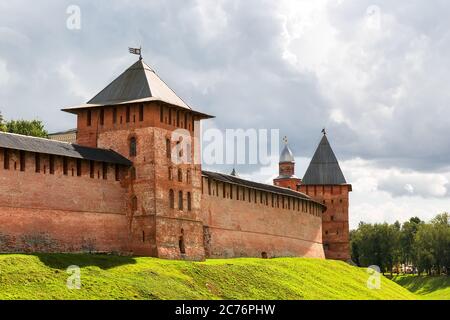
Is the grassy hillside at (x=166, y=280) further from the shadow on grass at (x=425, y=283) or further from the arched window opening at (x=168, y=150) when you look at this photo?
the shadow on grass at (x=425, y=283)

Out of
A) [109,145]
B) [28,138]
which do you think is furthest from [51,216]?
[109,145]

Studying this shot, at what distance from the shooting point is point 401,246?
84750 millimetres

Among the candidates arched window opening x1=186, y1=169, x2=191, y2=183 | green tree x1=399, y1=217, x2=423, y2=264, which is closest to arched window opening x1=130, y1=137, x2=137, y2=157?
arched window opening x1=186, y1=169, x2=191, y2=183

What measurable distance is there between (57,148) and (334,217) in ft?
101

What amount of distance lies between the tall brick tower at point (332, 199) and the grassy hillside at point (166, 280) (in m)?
16.7

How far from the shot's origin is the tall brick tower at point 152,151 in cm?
3697

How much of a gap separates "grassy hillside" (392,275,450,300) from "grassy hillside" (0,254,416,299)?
26314 millimetres

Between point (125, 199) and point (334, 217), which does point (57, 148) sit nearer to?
point (125, 199)

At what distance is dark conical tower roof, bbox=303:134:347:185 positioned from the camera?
6262 cm

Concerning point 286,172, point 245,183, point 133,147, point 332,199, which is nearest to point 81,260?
point 133,147

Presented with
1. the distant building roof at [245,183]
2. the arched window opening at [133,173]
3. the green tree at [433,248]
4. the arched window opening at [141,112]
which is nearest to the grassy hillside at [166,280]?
the arched window opening at [133,173]

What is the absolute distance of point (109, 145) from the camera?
125 feet

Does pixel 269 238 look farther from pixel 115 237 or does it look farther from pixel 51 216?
pixel 51 216
